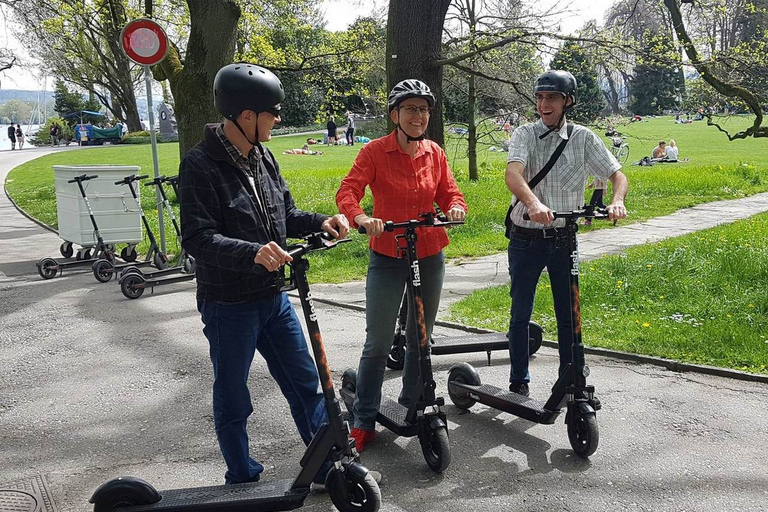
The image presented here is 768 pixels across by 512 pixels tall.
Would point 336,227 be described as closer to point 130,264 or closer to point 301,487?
point 301,487

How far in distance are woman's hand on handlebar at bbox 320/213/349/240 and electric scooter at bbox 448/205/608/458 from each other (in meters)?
1.32

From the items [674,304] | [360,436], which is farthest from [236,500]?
[674,304]

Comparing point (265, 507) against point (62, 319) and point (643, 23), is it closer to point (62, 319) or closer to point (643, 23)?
point (62, 319)

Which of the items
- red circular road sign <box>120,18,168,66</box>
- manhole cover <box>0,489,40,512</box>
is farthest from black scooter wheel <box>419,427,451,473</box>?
red circular road sign <box>120,18,168,66</box>

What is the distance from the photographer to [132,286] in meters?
8.84

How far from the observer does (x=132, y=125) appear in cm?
5688

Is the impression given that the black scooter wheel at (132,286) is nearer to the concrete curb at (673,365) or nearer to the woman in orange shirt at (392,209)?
the concrete curb at (673,365)

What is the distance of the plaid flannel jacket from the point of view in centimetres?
325

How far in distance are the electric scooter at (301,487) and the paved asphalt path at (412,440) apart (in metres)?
0.29

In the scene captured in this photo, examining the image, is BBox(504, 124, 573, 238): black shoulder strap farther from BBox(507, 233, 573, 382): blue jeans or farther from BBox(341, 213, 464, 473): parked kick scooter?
BBox(341, 213, 464, 473): parked kick scooter

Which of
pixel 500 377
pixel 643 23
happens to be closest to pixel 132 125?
pixel 643 23

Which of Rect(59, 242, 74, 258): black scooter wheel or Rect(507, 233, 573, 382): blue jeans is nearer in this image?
Rect(507, 233, 573, 382): blue jeans

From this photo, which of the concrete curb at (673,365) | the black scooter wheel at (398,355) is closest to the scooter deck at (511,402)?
the black scooter wheel at (398,355)

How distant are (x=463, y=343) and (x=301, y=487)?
2.56m
